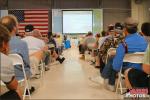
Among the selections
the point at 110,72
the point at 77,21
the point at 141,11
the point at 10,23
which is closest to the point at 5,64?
the point at 10,23

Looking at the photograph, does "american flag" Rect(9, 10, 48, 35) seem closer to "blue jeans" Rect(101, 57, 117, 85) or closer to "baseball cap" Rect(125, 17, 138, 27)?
"blue jeans" Rect(101, 57, 117, 85)

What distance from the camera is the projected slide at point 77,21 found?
1862 centimetres

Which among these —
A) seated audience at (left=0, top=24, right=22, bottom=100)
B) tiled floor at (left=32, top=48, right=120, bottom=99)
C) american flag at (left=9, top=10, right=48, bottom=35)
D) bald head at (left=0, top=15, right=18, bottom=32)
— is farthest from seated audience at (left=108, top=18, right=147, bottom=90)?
american flag at (left=9, top=10, right=48, bottom=35)

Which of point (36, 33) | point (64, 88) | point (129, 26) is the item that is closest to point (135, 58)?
point (129, 26)

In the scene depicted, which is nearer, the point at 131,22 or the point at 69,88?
the point at 131,22

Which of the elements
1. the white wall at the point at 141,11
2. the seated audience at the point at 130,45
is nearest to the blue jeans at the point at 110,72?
the seated audience at the point at 130,45

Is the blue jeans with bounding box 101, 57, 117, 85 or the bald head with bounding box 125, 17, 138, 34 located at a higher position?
the bald head with bounding box 125, 17, 138, 34

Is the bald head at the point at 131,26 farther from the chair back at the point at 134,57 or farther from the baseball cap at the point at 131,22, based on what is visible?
the chair back at the point at 134,57

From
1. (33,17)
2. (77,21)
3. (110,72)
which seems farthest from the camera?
(77,21)

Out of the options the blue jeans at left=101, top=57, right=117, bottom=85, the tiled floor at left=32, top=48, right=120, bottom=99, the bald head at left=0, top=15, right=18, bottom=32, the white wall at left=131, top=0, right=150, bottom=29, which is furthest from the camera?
the white wall at left=131, top=0, right=150, bottom=29

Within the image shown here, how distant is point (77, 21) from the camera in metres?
18.9

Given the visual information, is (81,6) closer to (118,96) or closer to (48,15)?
(48,15)

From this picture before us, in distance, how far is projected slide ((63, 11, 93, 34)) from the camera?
18625mm

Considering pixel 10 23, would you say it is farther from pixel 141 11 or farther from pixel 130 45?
pixel 141 11
